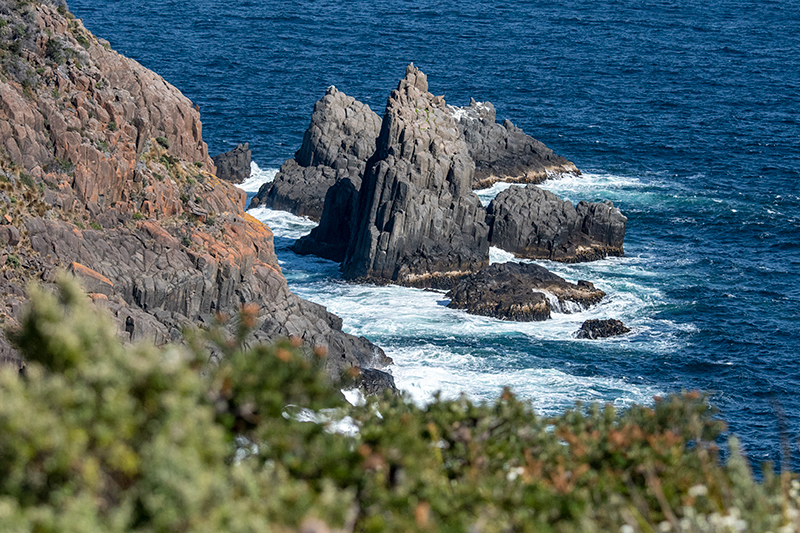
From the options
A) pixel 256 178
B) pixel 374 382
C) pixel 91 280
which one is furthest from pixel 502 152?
pixel 91 280

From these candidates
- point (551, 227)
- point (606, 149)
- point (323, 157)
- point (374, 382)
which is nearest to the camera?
point (374, 382)

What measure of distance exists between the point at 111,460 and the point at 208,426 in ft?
5.98

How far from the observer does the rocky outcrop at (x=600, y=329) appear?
7419 centimetres

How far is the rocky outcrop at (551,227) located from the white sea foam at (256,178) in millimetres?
31807

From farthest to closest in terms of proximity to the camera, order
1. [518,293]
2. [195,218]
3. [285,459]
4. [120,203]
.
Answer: [518,293] → [195,218] → [120,203] → [285,459]

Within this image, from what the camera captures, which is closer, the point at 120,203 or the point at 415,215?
the point at 120,203

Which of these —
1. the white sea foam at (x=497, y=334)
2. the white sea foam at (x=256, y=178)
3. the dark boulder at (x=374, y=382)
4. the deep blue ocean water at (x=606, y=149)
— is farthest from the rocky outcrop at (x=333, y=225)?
the dark boulder at (x=374, y=382)

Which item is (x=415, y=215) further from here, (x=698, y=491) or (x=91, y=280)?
(x=698, y=491)

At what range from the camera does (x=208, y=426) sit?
1761 cm

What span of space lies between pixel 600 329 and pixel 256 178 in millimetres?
52872

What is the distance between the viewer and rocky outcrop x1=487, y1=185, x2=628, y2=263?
90375 millimetres

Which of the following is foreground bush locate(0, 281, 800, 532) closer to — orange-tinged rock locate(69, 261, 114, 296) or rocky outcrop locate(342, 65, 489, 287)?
orange-tinged rock locate(69, 261, 114, 296)

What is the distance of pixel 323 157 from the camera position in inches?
4146

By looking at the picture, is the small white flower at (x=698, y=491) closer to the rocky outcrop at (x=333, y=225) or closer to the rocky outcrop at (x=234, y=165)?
the rocky outcrop at (x=333, y=225)
